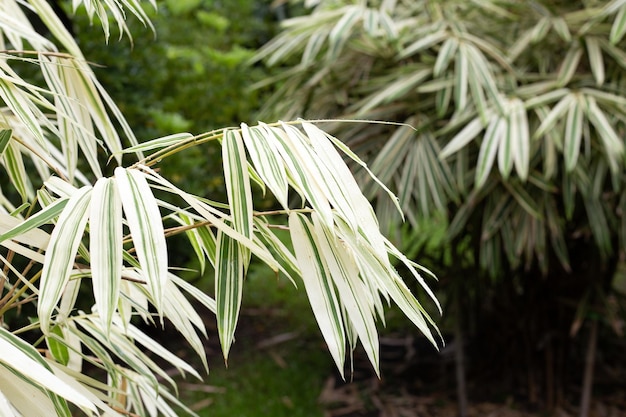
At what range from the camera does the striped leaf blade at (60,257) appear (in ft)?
1.91

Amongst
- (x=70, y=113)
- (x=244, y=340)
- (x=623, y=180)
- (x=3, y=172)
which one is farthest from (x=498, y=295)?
(x=70, y=113)

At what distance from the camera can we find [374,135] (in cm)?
204

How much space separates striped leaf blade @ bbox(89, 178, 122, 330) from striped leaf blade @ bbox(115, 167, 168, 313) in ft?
0.05

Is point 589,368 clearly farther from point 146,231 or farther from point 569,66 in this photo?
point 146,231

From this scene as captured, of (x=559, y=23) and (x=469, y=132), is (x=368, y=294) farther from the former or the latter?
(x=559, y=23)

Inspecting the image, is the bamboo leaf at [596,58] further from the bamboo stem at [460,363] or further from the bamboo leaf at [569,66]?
the bamboo stem at [460,363]

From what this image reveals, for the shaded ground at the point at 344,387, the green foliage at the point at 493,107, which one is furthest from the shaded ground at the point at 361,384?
the green foliage at the point at 493,107

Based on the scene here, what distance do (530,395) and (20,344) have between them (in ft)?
6.68

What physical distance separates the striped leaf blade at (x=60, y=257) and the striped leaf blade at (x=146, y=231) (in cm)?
5

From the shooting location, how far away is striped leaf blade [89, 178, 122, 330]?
0.57 m

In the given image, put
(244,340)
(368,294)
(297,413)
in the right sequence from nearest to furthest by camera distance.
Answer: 1. (368,294)
2. (297,413)
3. (244,340)

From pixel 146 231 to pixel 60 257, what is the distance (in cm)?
8

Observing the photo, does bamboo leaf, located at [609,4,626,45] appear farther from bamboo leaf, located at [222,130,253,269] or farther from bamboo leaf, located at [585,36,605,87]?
bamboo leaf, located at [222,130,253,269]

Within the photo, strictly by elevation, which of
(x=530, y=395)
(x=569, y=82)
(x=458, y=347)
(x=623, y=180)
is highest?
(x=569, y=82)
